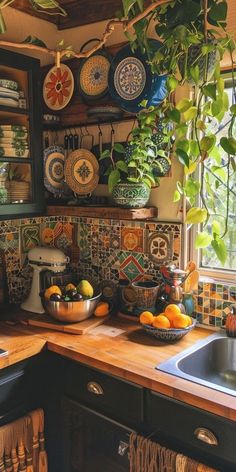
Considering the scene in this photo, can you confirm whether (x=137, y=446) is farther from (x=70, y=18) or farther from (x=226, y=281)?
(x=70, y=18)

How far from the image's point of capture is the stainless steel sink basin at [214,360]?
1.65 meters

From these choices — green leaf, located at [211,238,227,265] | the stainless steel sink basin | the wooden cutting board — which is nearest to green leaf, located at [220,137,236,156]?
green leaf, located at [211,238,227,265]

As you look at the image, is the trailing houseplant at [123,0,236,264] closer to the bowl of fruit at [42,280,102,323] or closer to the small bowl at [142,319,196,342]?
the small bowl at [142,319,196,342]

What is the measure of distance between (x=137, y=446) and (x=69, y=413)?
385mm

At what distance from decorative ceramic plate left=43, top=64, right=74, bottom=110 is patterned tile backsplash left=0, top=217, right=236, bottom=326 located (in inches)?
24.4

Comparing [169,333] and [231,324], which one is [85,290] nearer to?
[169,333]

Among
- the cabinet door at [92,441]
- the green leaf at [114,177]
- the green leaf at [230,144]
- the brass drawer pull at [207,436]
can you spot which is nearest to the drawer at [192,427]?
the brass drawer pull at [207,436]

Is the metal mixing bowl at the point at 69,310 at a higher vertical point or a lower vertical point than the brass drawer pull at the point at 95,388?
higher

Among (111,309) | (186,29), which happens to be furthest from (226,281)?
(186,29)

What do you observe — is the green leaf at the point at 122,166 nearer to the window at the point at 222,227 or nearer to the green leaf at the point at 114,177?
the green leaf at the point at 114,177

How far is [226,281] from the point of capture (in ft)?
6.21

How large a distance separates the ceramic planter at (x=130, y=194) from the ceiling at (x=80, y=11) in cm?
90

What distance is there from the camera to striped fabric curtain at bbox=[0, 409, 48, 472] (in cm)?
162

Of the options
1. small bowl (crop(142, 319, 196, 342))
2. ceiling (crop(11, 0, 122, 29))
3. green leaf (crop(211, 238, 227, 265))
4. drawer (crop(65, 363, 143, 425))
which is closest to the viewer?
green leaf (crop(211, 238, 227, 265))
